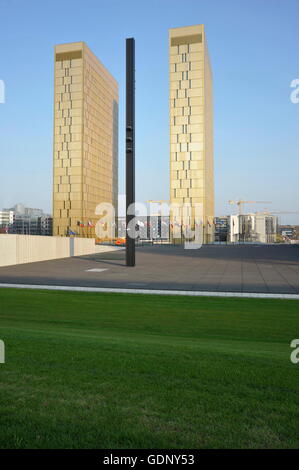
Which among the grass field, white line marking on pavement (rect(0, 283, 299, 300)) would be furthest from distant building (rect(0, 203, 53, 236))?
the grass field

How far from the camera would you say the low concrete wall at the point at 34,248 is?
59.9ft

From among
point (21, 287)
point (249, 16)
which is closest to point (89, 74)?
point (249, 16)

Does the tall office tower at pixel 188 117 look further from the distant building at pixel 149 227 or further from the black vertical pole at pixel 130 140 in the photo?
the black vertical pole at pixel 130 140

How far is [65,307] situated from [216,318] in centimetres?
310

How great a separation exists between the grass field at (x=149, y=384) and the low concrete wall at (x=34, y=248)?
41.5 feet

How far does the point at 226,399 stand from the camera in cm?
298

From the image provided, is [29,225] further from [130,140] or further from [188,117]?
[130,140]

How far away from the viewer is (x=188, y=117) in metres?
71.0

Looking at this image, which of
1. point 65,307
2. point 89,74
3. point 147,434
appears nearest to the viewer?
point 147,434

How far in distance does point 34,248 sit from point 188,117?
187 ft

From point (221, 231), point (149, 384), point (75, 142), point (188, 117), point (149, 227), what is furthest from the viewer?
point (221, 231)

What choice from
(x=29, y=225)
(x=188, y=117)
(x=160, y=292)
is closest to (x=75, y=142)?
(x=188, y=117)
